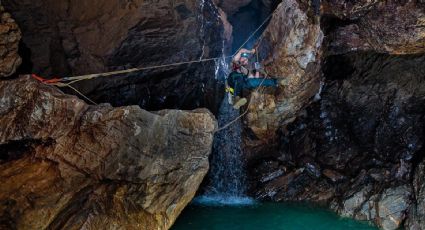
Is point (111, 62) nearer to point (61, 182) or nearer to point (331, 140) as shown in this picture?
point (61, 182)

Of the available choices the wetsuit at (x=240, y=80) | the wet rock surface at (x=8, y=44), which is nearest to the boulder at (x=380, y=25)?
the wetsuit at (x=240, y=80)

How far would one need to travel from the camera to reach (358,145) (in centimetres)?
1041

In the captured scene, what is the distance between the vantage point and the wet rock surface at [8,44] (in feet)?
21.7

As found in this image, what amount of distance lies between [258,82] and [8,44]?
5.85 m

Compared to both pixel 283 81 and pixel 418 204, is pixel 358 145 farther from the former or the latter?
pixel 283 81

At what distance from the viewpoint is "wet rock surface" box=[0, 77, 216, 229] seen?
21.2ft

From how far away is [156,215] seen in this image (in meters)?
7.37

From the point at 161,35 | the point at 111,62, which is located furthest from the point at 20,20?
the point at 161,35

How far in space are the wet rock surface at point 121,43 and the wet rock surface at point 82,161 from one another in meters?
1.89

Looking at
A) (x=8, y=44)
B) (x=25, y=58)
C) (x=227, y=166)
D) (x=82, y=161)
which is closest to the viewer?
(x=8, y=44)

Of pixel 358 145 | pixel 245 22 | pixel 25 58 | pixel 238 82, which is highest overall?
pixel 245 22

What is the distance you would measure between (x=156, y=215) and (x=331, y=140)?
6.13m

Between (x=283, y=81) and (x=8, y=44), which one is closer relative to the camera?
(x=8, y=44)

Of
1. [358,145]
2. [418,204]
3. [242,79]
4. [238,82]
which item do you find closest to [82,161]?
[238,82]
